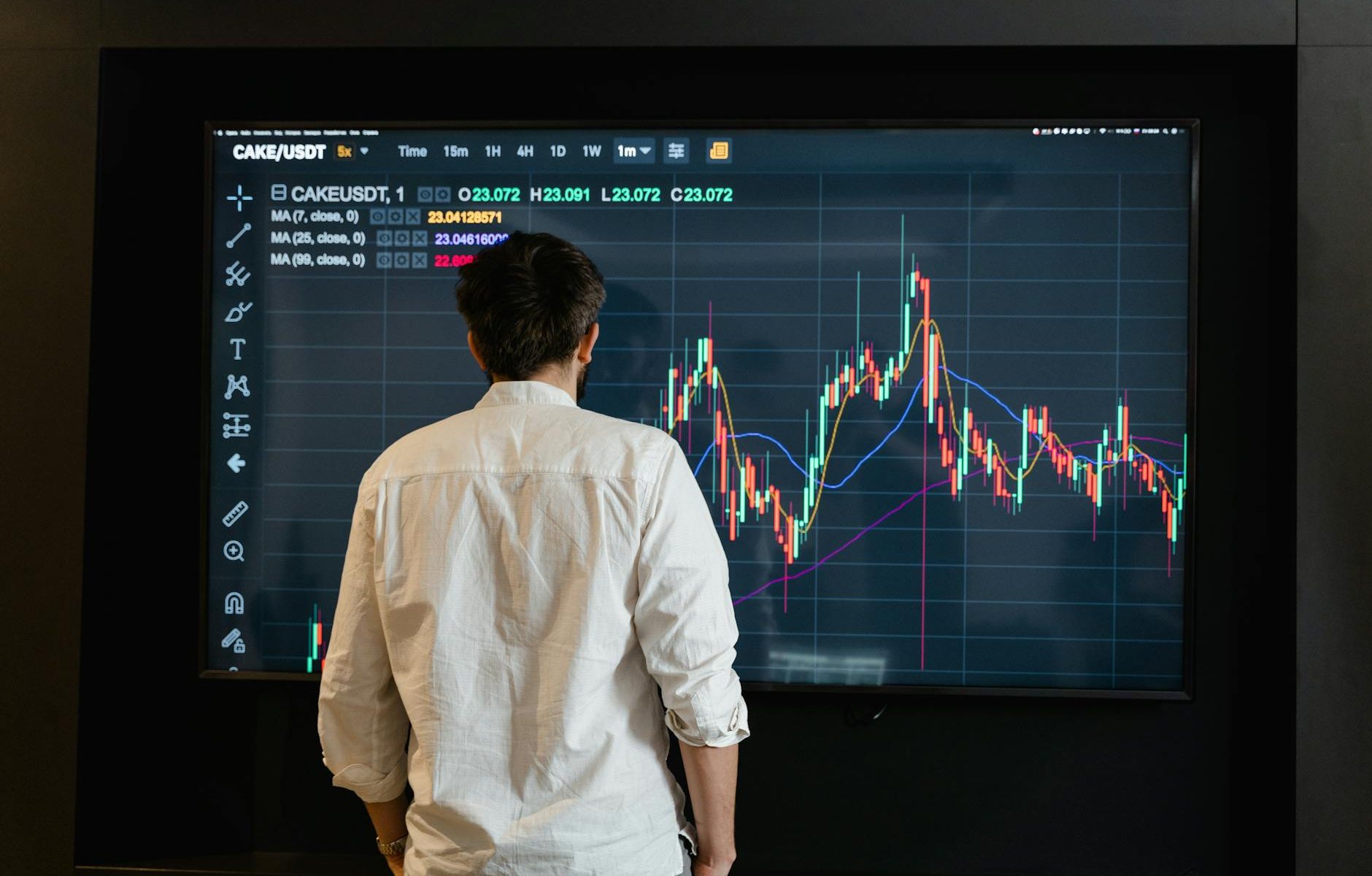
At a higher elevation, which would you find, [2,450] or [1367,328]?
[1367,328]

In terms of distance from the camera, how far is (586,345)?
121cm

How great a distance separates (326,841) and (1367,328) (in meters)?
2.51

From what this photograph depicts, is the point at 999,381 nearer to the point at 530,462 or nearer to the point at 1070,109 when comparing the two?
the point at 1070,109

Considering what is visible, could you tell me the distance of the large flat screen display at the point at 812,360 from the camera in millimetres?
1833

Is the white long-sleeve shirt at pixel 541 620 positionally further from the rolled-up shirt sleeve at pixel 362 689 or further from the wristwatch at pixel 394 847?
the wristwatch at pixel 394 847

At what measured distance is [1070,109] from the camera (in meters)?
1.95

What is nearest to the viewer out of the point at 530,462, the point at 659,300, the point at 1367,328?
the point at 530,462

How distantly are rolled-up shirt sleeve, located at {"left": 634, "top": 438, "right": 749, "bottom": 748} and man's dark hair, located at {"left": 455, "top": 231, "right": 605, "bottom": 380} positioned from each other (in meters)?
0.21

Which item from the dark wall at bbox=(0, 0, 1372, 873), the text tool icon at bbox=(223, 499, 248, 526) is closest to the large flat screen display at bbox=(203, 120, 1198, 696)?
the text tool icon at bbox=(223, 499, 248, 526)

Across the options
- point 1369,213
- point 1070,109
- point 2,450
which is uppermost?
point 1070,109

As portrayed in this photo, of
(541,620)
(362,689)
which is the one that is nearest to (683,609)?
(541,620)

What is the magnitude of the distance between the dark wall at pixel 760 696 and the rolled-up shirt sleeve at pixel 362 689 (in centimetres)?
87

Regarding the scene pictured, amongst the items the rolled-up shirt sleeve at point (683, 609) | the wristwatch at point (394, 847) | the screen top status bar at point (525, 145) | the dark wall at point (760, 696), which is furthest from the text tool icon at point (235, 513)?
the rolled-up shirt sleeve at point (683, 609)

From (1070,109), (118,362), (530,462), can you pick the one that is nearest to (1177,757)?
(1070,109)
